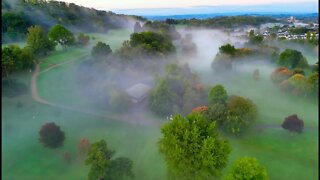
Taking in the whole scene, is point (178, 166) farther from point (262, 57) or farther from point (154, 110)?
point (262, 57)

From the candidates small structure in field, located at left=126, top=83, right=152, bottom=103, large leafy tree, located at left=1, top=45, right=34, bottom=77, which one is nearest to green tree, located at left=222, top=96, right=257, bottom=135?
small structure in field, located at left=126, top=83, right=152, bottom=103

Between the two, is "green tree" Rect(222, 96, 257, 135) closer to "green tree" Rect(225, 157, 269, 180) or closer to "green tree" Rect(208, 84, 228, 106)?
"green tree" Rect(208, 84, 228, 106)

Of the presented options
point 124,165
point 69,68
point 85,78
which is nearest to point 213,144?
point 124,165

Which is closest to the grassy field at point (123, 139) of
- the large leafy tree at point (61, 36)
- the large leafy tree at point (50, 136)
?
the large leafy tree at point (50, 136)

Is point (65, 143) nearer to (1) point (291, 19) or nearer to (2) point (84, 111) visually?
(2) point (84, 111)

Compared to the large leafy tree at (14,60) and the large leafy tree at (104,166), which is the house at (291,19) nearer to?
the large leafy tree at (14,60)

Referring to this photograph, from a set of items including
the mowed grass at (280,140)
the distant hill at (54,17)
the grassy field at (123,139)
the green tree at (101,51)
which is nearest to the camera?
the mowed grass at (280,140)

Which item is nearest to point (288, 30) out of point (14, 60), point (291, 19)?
point (291, 19)
